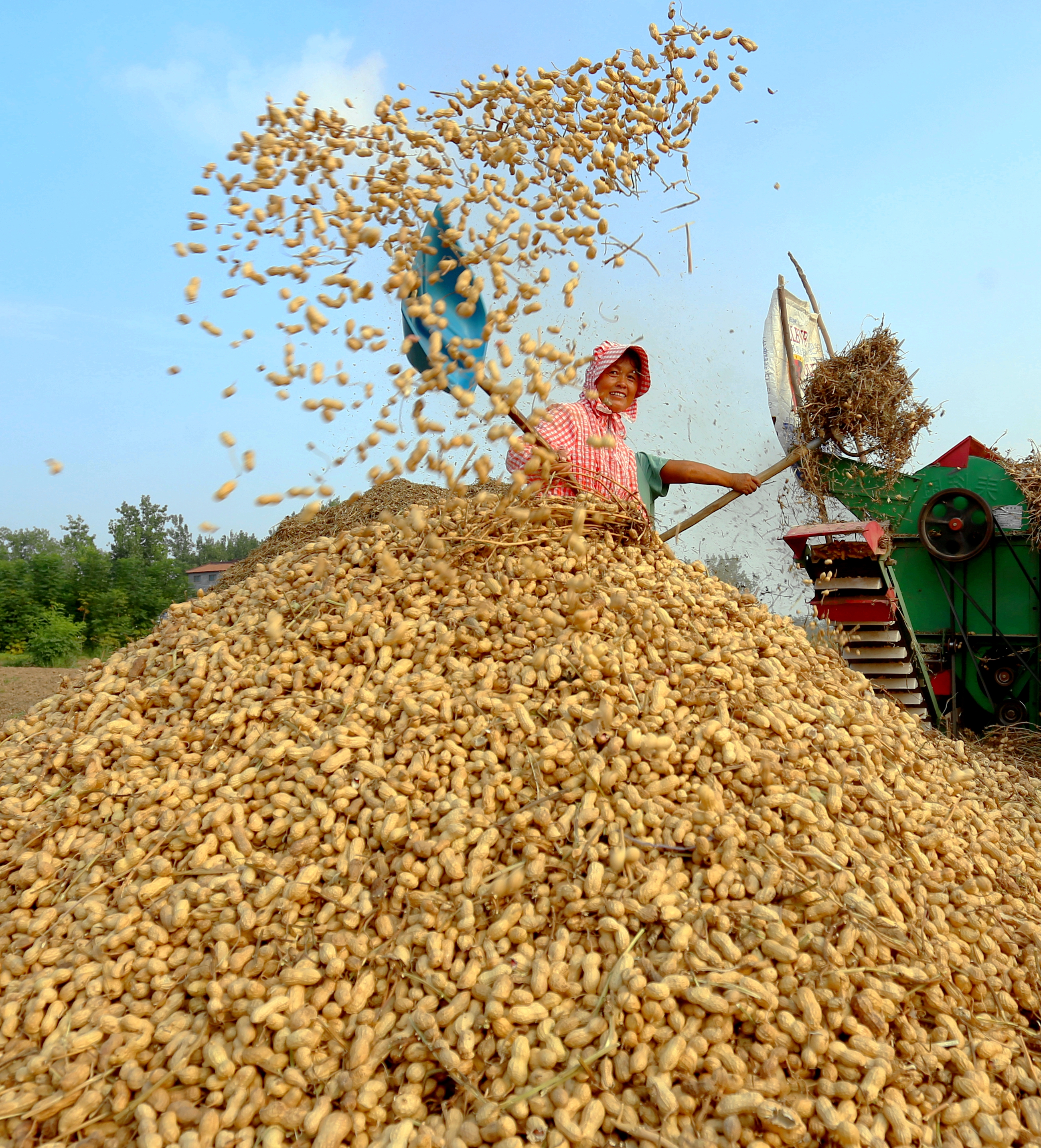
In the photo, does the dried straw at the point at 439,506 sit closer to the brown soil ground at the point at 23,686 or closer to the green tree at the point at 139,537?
the brown soil ground at the point at 23,686

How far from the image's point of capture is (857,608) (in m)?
3.94

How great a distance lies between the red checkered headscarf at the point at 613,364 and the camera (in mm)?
3631

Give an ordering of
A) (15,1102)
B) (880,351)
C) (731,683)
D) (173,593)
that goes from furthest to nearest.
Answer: (173,593)
(880,351)
(731,683)
(15,1102)

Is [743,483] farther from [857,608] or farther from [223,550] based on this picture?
[223,550]

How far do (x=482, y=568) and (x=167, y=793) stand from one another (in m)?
1.16

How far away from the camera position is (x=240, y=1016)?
1509 mm

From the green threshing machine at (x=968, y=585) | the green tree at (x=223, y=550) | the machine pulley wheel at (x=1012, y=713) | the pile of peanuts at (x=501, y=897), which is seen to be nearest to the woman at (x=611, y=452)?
the pile of peanuts at (x=501, y=897)

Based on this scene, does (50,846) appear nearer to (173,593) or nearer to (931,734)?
(931,734)

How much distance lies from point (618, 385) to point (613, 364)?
0.11 meters

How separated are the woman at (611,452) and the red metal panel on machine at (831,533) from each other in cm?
37

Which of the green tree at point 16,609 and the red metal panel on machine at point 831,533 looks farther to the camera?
the green tree at point 16,609

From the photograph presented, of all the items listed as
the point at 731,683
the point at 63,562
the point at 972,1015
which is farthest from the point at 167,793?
the point at 63,562

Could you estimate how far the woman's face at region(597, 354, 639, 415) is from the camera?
3676 mm

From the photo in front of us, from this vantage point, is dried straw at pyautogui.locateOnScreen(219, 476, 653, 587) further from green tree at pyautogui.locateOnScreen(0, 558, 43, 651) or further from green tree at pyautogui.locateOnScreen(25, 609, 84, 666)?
green tree at pyautogui.locateOnScreen(0, 558, 43, 651)
